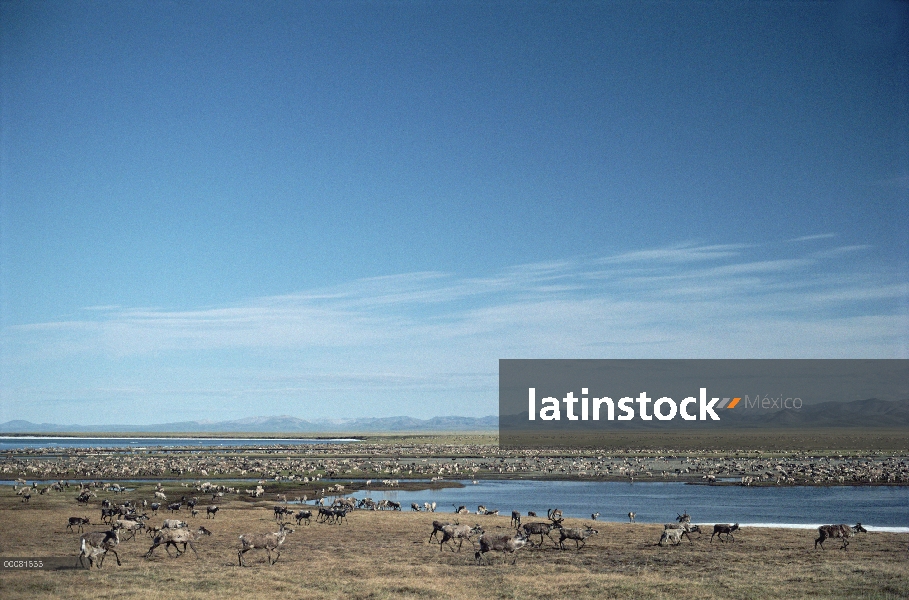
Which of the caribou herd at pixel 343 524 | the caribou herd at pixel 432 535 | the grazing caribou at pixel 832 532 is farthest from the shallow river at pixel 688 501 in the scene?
the grazing caribou at pixel 832 532

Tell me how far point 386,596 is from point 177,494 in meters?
42.1

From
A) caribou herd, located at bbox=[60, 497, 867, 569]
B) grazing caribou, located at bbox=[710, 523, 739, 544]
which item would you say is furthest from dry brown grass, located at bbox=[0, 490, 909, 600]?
grazing caribou, located at bbox=[710, 523, 739, 544]

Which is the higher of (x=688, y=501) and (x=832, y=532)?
(x=832, y=532)

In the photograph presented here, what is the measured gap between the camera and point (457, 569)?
27047 millimetres

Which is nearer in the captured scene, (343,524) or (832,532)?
(832,532)

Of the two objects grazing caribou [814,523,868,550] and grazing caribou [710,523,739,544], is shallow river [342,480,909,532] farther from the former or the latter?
grazing caribou [814,523,868,550]

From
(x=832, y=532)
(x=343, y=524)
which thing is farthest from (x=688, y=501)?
(x=343, y=524)

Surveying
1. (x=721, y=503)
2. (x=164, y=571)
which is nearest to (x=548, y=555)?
(x=164, y=571)

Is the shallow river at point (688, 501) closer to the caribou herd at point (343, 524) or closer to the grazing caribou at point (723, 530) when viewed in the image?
the caribou herd at point (343, 524)

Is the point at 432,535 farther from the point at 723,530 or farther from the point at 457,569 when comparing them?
the point at 723,530

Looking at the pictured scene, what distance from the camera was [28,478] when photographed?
7394 centimetres

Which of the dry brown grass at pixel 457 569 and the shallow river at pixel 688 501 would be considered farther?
the shallow river at pixel 688 501

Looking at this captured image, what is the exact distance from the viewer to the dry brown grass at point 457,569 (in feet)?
73.7

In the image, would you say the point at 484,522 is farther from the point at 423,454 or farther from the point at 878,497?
the point at 423,454
